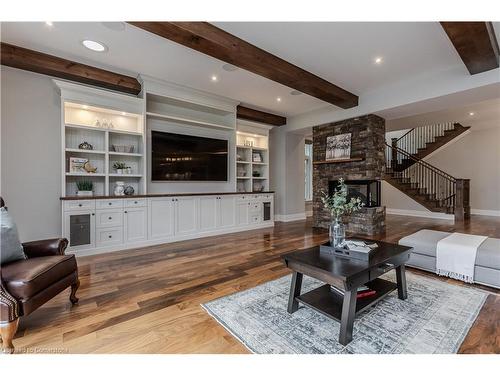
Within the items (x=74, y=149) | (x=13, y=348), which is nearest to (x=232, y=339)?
(x=13, y=348)

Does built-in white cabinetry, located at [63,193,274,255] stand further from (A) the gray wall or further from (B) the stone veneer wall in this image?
(B) the stone veneer wall

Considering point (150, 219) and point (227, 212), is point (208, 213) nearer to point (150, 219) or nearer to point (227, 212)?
point (227, 212)

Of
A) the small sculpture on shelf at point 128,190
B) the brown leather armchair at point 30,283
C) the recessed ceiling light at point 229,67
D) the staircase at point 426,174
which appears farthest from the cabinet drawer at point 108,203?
the staircase at point 426,174

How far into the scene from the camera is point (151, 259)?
11.4 ft

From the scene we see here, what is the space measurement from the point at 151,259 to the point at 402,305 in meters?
3.04

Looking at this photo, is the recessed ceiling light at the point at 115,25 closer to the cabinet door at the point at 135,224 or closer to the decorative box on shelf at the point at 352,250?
the cabinet door at the point at 135,224

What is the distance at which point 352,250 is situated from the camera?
1987 mm

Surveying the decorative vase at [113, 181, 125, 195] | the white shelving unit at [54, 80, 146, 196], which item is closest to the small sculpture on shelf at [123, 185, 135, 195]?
the decorative vase at [113, 181, 125, 195]

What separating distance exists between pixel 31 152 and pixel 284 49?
12.9 ft

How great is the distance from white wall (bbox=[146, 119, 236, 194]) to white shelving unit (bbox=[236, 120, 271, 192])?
0.88ft

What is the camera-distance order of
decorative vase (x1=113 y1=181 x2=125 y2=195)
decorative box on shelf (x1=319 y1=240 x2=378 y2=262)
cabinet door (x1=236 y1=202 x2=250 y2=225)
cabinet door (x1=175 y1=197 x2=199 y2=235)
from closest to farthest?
1. decorative box on shelf (x1=319 y1=240 x2=378 y2=262)
2. decorative vase (x1=113 y1=181 x2=125 y2=195)
3. cabinet door (x1=175 y1=197 x2=199 y2=235)
4. cabinet door (x1=236 y1=202 x2=250 y2=225)

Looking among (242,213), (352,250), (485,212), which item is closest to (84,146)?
(242,213)

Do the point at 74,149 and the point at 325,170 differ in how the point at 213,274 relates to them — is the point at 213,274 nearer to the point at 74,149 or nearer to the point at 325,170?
the point at 74,149

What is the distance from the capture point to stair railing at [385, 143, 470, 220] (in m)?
6.87
